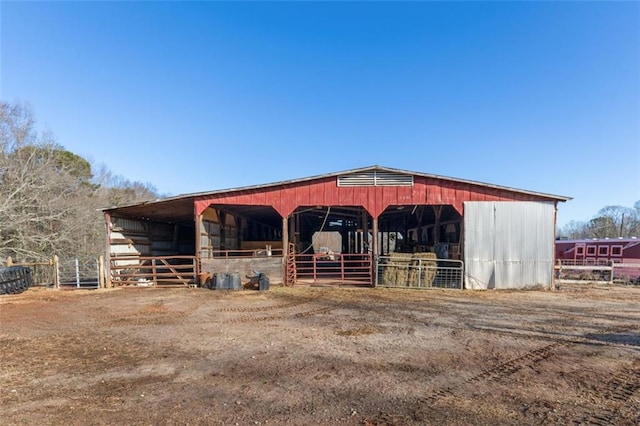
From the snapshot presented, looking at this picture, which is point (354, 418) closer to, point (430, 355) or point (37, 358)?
point (430, 355)

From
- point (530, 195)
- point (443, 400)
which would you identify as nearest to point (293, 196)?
point (530, 195)

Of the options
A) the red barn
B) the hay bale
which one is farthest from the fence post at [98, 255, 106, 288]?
the red barn

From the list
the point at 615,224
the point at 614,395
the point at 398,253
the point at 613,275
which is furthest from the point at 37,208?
the point at 615,224

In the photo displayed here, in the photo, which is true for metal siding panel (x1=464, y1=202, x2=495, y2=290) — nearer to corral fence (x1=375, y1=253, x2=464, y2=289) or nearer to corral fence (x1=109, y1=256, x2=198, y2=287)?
corral fence (x1=375, y1=253, x2=464, y2=289)

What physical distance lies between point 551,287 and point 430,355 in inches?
432

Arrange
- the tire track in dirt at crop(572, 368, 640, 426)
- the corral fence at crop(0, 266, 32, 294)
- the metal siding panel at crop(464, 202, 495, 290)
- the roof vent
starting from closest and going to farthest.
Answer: the tire track in dirt at crop(572, 368, 640, 426) → the corral fence at crop(0, 266, 32, 294) → the metal siding panel at crop(464, 202, 495, 290) → the roof vent

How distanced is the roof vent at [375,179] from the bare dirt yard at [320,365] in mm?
5814

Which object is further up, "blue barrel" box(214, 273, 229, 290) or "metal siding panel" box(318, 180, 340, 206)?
"metal siding panel" box(318, 180, 340, 206)

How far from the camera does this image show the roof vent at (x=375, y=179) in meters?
14.6

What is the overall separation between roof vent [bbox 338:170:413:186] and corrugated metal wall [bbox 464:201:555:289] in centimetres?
275

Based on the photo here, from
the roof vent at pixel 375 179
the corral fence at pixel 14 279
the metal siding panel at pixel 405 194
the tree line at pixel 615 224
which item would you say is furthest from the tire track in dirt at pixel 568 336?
the tree line at pixel 615 224

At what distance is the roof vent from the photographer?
47.9 ft

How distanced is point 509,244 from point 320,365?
37.5ft

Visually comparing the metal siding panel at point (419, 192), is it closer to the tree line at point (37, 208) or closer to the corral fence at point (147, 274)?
the corral fence at point (147, 274)
